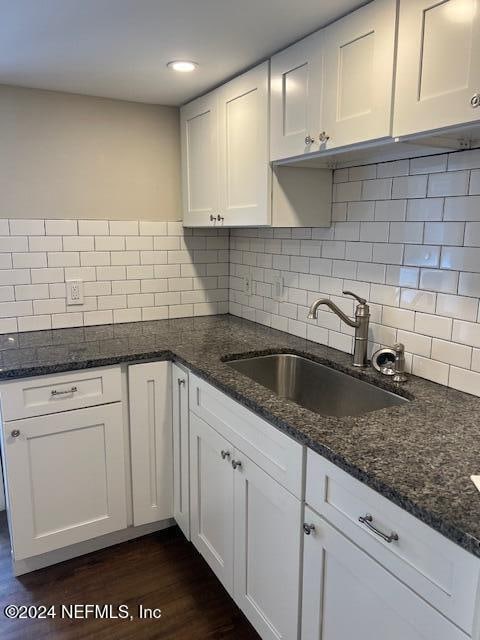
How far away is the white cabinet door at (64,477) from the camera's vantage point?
6.03ft

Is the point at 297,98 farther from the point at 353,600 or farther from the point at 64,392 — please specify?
the point at 353,600

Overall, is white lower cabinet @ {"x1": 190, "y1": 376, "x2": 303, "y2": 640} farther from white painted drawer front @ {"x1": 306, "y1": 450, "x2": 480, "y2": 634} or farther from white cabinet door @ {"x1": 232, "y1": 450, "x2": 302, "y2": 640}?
white painted drawer front @ {"x1": 306, "y1": 450, "x2": 480, "y2": 634}

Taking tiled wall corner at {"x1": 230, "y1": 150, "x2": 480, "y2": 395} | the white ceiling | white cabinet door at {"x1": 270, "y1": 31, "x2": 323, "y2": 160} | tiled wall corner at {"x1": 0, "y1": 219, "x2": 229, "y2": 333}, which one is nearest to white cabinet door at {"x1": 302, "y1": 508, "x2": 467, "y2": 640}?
tiled wall corner at {"x1": 230, "y1": 150, "x2": 480, "y2": 395}

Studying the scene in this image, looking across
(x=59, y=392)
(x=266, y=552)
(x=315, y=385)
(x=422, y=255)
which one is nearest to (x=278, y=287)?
(x=315, y=385)

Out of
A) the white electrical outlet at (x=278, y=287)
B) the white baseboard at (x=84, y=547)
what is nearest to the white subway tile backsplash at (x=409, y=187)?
the white electrical outlet at (x=278, y=287)

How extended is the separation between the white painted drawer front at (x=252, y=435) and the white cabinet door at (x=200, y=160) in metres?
0.94

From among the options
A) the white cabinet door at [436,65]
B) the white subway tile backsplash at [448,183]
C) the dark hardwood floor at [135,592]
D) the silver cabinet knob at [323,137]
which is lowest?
the dark hardwood floor at [135,592]

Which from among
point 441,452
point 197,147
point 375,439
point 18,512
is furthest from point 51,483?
point 197,147

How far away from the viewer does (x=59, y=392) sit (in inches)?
73.1

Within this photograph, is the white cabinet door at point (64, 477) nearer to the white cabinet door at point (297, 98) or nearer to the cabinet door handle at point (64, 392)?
the cabinet door handle at point (64, 392)

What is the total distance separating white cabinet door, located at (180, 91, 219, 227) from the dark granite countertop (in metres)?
0.62

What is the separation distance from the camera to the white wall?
7.24 feet

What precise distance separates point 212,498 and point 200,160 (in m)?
1.61

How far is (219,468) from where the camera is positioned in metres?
1.72
